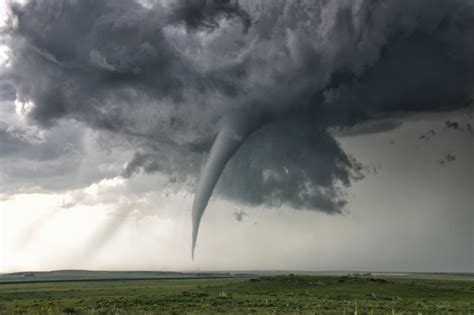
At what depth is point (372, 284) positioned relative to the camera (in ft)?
294

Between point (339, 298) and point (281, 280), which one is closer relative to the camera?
point (339, 298)

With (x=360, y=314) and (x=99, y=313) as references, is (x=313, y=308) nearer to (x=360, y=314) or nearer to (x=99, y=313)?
(x=360, y=314)

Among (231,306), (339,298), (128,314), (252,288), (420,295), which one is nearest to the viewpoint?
(128,314)

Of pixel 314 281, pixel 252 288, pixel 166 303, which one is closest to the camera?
pixel 166 303

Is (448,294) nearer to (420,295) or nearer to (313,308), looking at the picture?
(420,295)

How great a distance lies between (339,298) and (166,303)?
79.2 feet

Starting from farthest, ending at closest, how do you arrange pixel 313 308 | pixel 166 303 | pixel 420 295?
pixel 420 295, pixel 166 303, pixel 313 308

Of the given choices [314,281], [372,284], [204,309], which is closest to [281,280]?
[314,281]

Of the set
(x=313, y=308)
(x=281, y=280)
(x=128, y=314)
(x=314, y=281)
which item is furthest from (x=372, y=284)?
(x=128, y=314)

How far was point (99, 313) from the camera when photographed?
47.2 meters

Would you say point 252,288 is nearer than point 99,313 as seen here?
No

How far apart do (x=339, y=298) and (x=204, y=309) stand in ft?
74.4

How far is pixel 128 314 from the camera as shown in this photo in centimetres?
4478

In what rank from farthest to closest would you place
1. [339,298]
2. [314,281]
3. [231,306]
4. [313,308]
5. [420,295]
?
1. [314,281]
2. [420,295]
3. [339,298]
4. [231,306]
5. [313,308]
